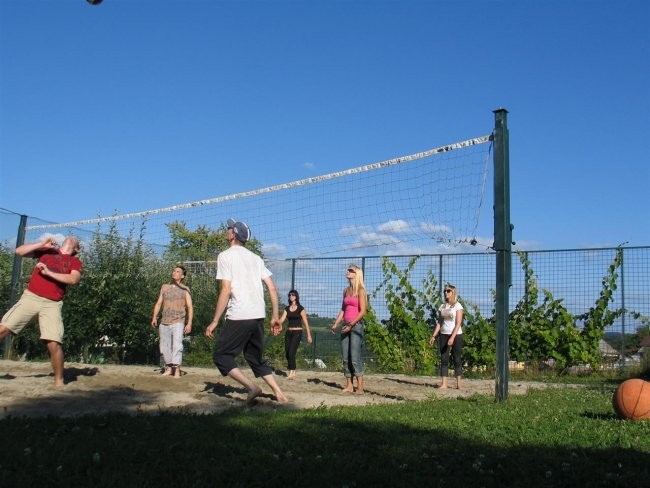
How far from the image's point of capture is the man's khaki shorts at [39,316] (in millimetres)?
8227

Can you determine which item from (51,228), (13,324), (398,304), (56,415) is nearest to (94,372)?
(13,324)

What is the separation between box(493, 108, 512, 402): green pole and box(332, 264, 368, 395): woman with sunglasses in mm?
2122

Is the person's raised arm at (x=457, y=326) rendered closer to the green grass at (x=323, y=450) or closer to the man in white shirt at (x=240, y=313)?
the green grass at (x=323, y=450)

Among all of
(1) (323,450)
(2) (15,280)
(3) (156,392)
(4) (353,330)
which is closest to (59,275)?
(3) (156,392)

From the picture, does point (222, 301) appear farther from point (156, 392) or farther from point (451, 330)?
point (451, 330)

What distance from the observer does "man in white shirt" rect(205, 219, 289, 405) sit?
23.9 feet

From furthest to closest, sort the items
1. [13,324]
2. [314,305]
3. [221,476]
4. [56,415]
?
1. [314,305]
2. [13,324]
3. [56,415]
4. [221,476]

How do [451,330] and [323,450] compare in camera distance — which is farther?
[451,330]

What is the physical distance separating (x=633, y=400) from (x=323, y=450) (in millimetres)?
3542

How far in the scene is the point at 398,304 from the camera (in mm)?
15266

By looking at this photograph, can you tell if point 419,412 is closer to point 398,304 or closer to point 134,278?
point 398,304

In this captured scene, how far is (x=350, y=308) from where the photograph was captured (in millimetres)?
10188

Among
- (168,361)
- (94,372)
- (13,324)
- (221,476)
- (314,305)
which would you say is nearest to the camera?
(221,476)

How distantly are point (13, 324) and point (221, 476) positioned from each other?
5246 millimetres
